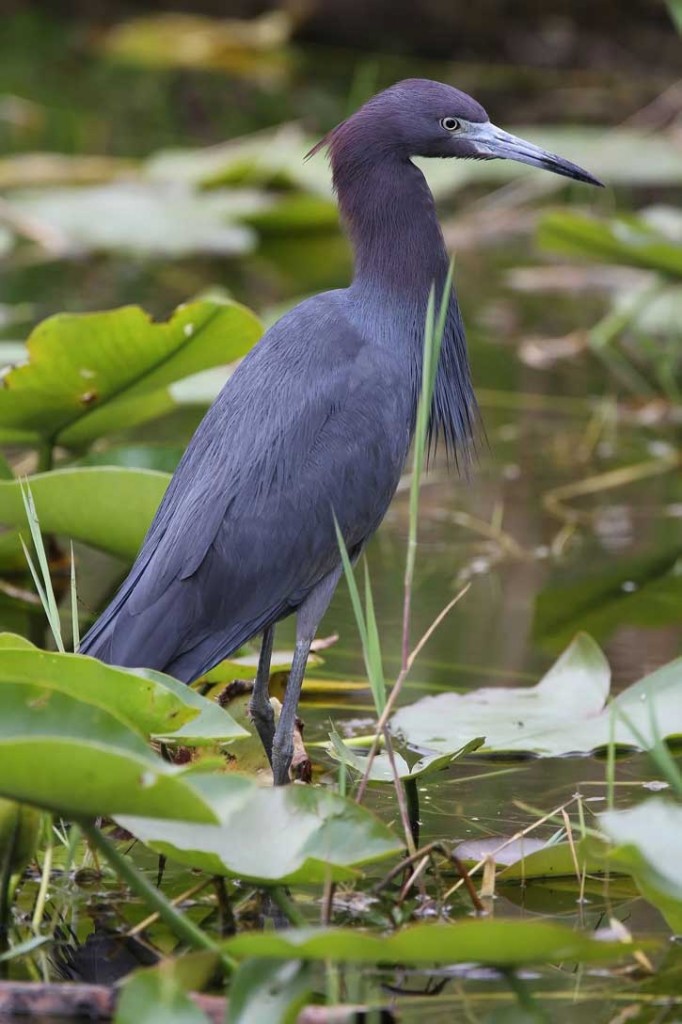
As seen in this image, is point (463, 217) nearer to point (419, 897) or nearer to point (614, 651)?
point (614, 651)

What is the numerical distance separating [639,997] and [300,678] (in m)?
0.95

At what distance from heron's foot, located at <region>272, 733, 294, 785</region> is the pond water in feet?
0.67

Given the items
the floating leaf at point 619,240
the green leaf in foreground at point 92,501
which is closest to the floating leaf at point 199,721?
the green leaf in foreground at point 92,501

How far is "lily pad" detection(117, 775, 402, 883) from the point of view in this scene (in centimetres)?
242

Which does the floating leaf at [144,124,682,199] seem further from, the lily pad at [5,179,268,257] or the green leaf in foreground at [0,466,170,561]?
the green leaf in foreground at [0,466,170,561]

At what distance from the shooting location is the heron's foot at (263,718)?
3322 mm

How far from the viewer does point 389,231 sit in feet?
11.2

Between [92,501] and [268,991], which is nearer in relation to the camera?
[268,991]

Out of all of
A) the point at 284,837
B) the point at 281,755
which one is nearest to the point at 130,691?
the point at 284,837

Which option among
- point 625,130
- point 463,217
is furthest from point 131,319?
point 625,130

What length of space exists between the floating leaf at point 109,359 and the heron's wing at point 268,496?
0.46 metres

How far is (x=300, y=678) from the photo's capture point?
3160 mm

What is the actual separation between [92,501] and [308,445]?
0.63 metres

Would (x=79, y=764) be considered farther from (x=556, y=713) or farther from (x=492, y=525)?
(x=492, y=525)
